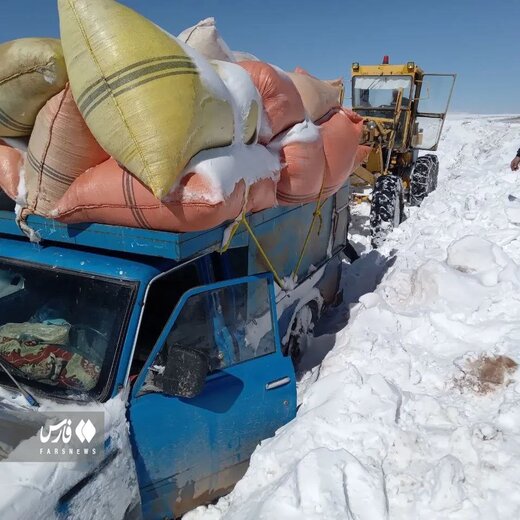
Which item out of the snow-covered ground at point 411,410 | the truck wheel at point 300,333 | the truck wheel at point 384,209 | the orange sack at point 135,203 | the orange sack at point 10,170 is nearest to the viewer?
the orange sack at point 135,203

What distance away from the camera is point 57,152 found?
8.61 ft

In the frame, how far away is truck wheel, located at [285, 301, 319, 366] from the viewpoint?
4.31m

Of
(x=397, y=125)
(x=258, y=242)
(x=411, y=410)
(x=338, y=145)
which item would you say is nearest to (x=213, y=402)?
(x=258, y=242)

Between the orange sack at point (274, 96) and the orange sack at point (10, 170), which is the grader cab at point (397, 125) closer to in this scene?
the orange sack at point (274, 96)

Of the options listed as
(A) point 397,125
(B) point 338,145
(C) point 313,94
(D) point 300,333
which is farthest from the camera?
(A) point 397,125

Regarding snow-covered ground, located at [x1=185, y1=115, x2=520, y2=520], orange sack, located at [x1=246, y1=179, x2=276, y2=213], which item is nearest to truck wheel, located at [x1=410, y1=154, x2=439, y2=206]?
snow-covered ground, located at [x1=185, y1=115, x2=520, y2=520]

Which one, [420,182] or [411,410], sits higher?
[411,410]

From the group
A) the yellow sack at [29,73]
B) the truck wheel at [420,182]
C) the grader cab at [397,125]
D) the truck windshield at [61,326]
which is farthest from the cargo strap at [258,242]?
the truck wheel at [420,182]

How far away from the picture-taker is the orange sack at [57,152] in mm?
2572

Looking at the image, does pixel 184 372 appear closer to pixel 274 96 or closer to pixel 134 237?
pixel 134 237

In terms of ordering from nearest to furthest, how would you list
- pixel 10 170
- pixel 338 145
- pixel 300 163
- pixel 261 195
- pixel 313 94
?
pixel 10 170 → pixel 261 195 → pixel 300 163 → pixel 313 94 → pixel 338 145

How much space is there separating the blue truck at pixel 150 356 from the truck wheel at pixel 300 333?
120 centimetres

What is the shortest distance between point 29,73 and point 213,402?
6.43ft

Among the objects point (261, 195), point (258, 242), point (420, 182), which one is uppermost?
point (261, 195)
